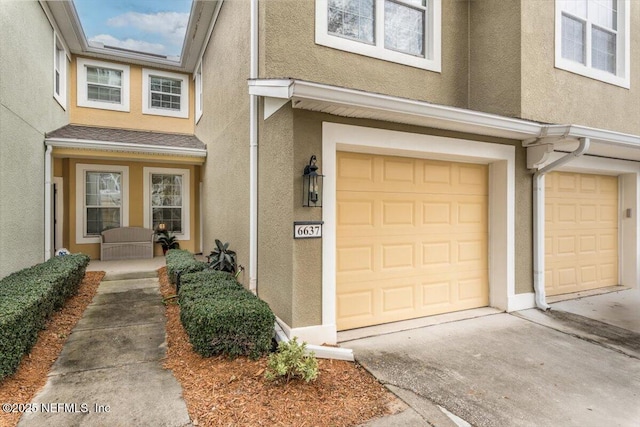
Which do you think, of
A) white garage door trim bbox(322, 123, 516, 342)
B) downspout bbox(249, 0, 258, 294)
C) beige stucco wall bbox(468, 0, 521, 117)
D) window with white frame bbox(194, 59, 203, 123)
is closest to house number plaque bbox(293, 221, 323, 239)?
white garage door trim bbox(322, 123, 516, 342)

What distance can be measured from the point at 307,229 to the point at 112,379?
2.47 meters

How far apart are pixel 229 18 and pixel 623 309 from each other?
9.00 m

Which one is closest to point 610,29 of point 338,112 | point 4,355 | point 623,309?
point 623,309

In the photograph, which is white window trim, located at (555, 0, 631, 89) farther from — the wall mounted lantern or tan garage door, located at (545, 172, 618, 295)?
the wall mounted lantern

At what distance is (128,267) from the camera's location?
341 inches

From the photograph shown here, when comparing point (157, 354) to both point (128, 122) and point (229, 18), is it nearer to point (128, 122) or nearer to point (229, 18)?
point (229, 18)

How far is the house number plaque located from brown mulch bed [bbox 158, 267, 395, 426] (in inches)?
55.3

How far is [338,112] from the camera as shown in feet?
Result: 13.3

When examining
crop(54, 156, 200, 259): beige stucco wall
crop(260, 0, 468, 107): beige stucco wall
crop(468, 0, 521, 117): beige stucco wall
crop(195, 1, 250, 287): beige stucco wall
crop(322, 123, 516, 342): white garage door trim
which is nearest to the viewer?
crop(322, 123, 516, 342): white garage door trim

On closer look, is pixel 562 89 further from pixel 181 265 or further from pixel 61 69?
pixel 61 69

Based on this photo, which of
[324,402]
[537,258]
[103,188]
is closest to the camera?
[324,402]

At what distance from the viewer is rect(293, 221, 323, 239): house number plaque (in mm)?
3924

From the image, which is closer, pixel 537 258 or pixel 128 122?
pixel 537 258

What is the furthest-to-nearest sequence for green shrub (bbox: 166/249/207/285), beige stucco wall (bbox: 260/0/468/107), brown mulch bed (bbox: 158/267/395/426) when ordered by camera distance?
green shrub (bbox: 166/249/207/285), beige stucco wall (bbox: 260/0/468/107), brown mulch bed (bbox: 158/267/395/426)
